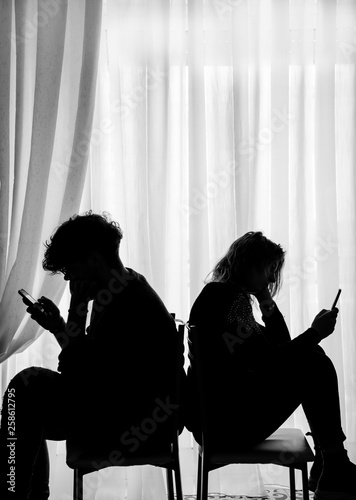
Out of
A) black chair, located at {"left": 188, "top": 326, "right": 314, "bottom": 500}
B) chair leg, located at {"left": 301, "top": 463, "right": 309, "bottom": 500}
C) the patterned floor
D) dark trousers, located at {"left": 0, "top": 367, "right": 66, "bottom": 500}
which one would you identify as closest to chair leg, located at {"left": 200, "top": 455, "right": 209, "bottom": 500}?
black chair, located at {"left": 188, "top": 326, "right": 314, "bottom": 500}

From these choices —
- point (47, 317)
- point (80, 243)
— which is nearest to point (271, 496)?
point (47, 317)

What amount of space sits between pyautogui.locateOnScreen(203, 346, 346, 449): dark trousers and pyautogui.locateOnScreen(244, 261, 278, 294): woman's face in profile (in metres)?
0.29

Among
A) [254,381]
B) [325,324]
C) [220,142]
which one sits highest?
[220,142]

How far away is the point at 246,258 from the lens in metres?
2.14

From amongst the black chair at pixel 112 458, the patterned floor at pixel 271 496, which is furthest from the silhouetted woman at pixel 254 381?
the patterned floor at pixel 271 496

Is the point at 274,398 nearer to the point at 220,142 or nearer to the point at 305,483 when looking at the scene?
the point at 305,483

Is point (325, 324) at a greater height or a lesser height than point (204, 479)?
greater

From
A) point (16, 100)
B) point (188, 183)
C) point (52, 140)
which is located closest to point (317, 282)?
point (188, 183)

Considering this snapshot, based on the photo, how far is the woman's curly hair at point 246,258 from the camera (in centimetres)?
214

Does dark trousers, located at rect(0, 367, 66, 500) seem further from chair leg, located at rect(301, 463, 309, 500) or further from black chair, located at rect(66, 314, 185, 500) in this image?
chair leg, located at rect(301, 463, 309, 500)

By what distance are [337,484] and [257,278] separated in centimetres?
67

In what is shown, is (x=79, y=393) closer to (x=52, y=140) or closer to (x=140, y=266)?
(x=140, y=266)

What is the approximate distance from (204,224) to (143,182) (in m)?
0.30

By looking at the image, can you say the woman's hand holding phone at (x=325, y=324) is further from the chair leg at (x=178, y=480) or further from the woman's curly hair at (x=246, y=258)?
the chair leg at (x=178, y=480)
